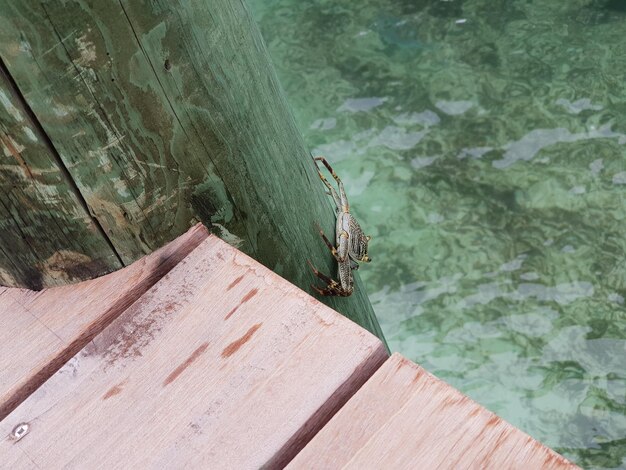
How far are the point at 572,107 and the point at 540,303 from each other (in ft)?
4.38

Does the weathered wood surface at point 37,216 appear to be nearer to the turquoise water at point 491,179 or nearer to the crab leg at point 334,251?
the crab leg at point 334,251

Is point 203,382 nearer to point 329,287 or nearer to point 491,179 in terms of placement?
point 329,287

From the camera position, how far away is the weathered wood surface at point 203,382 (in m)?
1.04

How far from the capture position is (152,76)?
118 cm

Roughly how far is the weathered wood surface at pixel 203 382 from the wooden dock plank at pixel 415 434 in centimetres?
4

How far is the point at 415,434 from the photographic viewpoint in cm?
96

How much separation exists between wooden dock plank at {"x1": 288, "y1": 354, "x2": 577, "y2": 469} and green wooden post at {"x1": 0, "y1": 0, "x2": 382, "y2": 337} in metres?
0.51

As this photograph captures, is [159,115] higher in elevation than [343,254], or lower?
higher

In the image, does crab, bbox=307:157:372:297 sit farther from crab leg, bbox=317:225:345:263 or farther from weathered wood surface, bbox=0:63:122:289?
weathered wood surface, bbox=0:63:122:289

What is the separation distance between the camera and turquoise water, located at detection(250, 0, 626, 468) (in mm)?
3441

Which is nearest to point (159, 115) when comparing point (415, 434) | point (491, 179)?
point (415, 434)

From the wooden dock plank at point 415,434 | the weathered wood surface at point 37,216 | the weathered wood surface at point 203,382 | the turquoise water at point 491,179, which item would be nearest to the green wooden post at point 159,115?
the weathered wood surface at point 37,216

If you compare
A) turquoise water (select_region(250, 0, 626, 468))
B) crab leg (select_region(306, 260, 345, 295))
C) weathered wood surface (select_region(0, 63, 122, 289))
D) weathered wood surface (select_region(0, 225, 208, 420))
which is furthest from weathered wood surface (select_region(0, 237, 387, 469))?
turquoise water (select_region(250, 0, 626, 468))

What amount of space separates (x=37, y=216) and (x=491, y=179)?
3.18 metres
